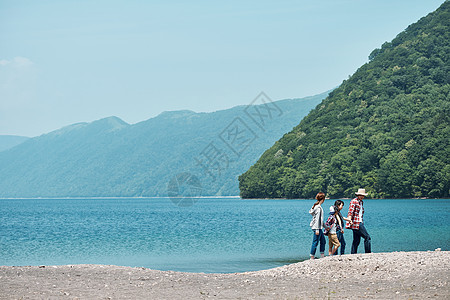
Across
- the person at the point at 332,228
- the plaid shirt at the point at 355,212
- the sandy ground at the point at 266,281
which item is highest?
the plaid shirt at the point at 355,212

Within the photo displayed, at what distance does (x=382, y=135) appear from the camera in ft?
376

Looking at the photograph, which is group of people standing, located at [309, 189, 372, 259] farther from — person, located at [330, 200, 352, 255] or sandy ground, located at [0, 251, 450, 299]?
sandy ground, located at [0, 251, 450, 299]

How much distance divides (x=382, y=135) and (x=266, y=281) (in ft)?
341

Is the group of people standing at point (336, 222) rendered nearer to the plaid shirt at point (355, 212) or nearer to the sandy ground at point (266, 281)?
the plaid shirt at point (355, 212)

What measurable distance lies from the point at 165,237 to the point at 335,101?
10605 cm

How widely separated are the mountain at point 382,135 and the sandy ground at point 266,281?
3400 inches

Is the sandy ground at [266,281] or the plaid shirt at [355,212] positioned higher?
the plaid shirt at [355,212]

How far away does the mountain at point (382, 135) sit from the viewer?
103312 mm

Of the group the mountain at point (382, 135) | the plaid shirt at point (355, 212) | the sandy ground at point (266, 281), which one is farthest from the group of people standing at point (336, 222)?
the mountain at point (382, 135)

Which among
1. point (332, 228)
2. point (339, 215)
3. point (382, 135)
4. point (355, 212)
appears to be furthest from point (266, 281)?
point (382, 135)

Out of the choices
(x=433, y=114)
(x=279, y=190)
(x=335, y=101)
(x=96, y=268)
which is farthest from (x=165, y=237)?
(x=335, y=101)

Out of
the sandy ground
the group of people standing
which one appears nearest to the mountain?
the group of people standing

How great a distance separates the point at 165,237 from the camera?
41906mm

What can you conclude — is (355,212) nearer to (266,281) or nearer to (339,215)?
(339,215)
